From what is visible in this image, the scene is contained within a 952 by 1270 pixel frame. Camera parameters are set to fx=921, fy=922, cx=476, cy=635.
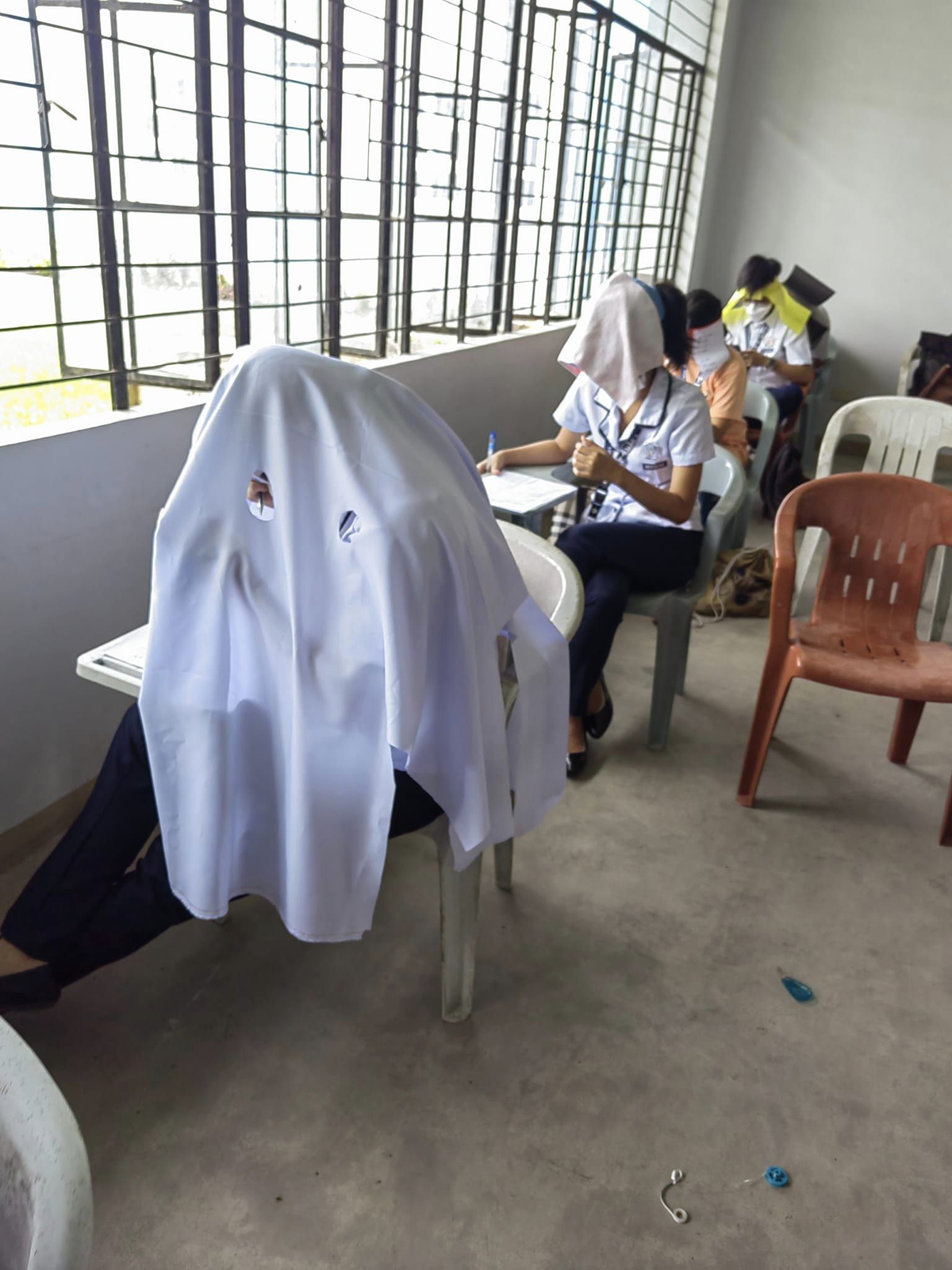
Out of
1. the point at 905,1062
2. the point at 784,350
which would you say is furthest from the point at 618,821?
the point at 784,350

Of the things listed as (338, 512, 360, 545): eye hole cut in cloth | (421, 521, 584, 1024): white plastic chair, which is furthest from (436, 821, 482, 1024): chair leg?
(338, 512, 360, 545): eye hole cut in cloth

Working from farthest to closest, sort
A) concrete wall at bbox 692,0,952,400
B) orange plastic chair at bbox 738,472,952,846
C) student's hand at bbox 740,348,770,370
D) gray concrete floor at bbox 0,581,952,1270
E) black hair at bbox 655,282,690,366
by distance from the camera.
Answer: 1. concrete wall at bbox 692,0,952,400
2. student's hand at bbox 740,348,770,370
3. black hair at bbox 655,282,690,366
4. orange plastic chair at bbox 738,472,952,846
5. gray concrete floor at bbox 0,581,952,1270

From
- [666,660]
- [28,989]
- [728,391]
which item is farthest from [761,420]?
[28,989]

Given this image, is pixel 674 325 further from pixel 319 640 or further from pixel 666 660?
pixel 319 640

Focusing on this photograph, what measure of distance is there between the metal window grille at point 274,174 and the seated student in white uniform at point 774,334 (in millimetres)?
1017

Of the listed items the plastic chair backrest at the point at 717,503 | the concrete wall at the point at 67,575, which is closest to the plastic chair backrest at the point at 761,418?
the plastic chair backrest at the point at 717,503

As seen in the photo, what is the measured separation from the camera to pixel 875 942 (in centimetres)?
185

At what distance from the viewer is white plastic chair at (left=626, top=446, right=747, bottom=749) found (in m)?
2.38

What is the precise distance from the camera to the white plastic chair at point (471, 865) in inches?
58.8

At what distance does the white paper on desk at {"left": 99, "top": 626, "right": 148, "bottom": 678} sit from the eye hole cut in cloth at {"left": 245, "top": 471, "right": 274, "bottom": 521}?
0.26 m

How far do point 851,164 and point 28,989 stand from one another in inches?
246

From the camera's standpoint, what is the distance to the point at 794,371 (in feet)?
15.1

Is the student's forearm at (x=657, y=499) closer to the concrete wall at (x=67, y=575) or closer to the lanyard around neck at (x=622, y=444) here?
the lanyard around neck at (x=622, y=444)

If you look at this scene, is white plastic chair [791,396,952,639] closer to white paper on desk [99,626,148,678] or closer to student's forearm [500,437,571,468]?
student's forearm [500,437,571,468]
